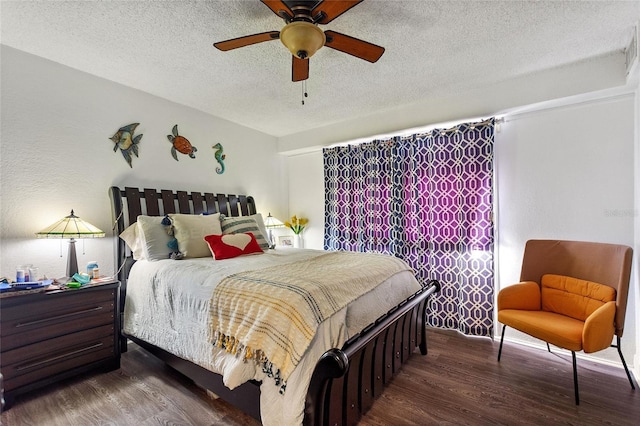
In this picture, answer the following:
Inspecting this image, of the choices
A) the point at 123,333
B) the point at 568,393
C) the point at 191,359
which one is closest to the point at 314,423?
the point at 191,359

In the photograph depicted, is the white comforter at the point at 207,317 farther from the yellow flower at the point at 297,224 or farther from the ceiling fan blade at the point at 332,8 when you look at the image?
the yellow flower at the point at 297,224

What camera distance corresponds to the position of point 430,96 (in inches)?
129

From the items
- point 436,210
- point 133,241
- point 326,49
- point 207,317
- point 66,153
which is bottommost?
point 207,317

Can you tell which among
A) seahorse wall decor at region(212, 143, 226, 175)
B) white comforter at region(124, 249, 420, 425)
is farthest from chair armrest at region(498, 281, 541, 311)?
seahorse wall decor at region(212, 143, 226, 175)

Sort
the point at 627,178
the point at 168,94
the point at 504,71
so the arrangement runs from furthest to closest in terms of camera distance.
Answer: the point at 168,94
the point at 504,71
the point at 627,178

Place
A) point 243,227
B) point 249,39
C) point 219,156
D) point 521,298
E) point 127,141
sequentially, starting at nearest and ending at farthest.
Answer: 1. point 249,39
2. point 521,298
3. point 127,141
4. point 243,227
5. point 219,156

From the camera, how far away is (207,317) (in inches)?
72.2

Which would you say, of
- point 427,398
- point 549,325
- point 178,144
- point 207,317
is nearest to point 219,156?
point 178,144

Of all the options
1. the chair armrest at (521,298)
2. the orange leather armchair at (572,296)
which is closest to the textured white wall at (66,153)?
the chair armrest at (521,298)

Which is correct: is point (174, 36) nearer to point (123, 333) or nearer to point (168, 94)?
point (168, 94)

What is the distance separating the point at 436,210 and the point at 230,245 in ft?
7.46

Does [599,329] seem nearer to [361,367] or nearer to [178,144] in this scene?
[361,367]

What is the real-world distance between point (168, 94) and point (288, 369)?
120 inches

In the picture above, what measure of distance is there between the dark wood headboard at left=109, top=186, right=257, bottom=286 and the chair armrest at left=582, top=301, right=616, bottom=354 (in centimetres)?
357
